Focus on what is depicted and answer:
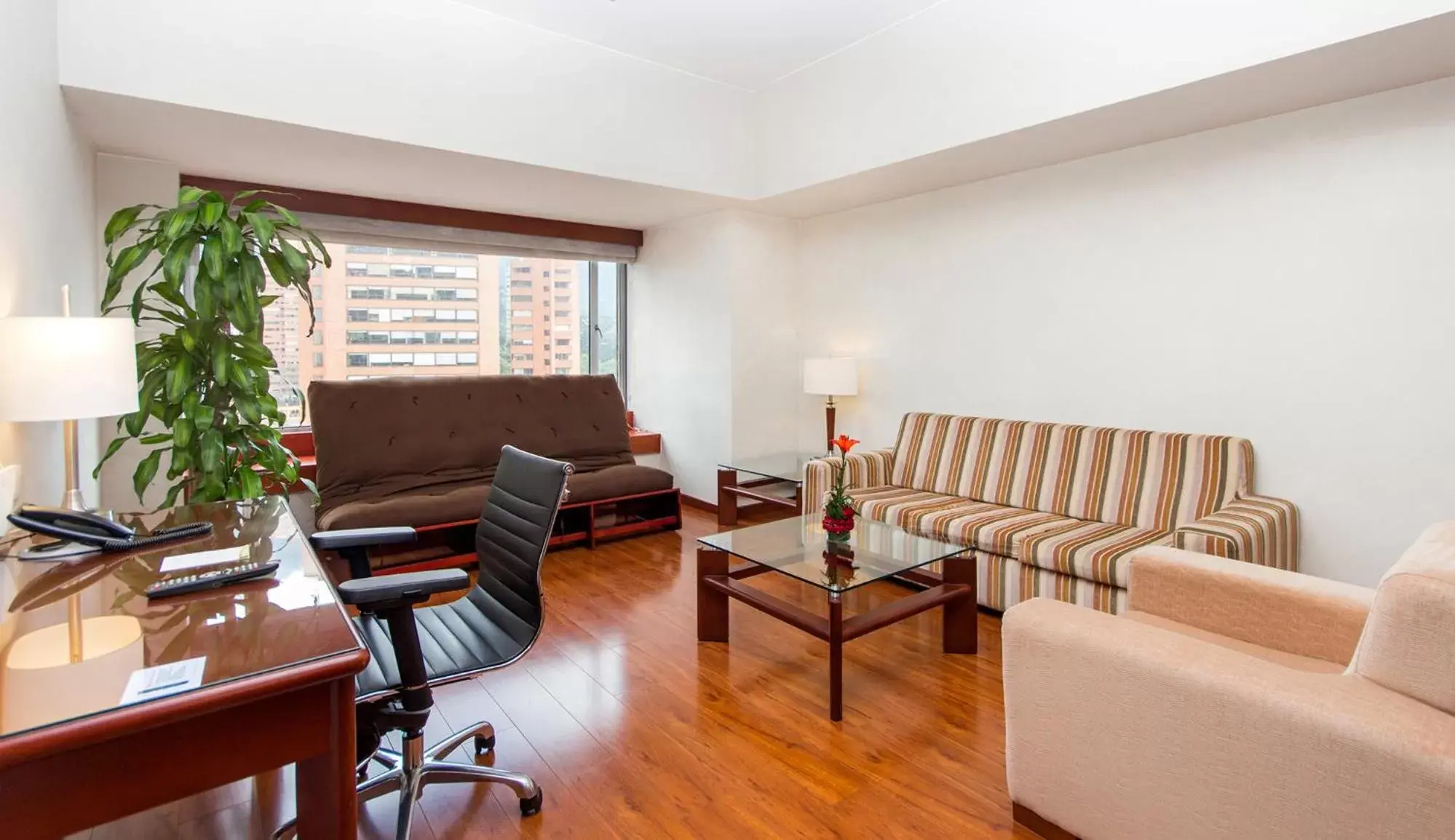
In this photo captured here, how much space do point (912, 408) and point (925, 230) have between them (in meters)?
1.12

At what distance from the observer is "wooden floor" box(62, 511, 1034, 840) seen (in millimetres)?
1882

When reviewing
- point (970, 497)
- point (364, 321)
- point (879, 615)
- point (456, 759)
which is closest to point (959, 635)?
point (879, 615)

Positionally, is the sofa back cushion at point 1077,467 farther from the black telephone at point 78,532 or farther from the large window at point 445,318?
the black telephone at point 78,532

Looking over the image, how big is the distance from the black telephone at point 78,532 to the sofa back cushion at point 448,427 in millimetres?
2178

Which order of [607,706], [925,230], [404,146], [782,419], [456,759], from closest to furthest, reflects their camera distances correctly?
[456,759], [607,706], [404,146], [925,230], [782,419]

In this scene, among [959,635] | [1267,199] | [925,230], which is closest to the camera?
[959,635]

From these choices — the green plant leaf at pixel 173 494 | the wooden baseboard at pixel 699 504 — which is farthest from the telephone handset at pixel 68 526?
the wooden baseboard at pixel 699 504

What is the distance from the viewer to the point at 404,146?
3402 mm

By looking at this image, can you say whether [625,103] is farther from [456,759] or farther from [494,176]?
[456,759]

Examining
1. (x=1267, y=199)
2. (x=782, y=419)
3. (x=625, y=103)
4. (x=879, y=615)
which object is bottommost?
(x=879, y=615)

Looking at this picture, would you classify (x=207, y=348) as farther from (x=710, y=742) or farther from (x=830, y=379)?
(x=830, y=379)

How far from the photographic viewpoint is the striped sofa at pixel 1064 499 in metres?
2.89

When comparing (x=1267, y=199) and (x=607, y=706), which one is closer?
(x=607, y=706)

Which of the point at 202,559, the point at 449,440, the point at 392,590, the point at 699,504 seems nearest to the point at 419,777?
the point at 392,590
